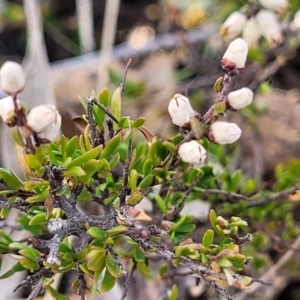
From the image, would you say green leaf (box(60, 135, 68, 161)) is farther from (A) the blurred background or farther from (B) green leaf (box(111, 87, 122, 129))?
(A) the blurred background

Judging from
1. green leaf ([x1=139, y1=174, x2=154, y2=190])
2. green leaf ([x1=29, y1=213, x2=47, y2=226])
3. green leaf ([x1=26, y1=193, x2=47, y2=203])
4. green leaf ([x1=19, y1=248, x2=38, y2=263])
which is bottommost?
green leaf ([x1=19, y1=248, x2=38, y2=263])

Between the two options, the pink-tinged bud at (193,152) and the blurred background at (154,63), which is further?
the blurred background at (154,63)

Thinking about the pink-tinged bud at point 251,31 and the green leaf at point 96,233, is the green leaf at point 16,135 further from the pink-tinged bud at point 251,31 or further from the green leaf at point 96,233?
the pink-tinged bud at point 251,31

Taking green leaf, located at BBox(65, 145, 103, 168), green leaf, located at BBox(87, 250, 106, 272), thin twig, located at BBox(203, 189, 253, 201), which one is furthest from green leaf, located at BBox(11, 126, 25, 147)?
thin twig, located at BBox(203, 189, 253, 201)

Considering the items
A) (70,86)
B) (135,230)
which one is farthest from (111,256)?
(70,86)

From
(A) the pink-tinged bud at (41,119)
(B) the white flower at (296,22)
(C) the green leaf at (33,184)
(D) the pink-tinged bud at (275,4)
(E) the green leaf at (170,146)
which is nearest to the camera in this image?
(A) the pink-tinged bud at (41,119)

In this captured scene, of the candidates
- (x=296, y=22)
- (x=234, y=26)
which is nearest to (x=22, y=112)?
(x=234, y=26)

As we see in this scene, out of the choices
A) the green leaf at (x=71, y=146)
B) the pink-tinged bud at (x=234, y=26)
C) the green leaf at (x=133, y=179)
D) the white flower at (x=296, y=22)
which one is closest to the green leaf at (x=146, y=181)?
the green leaf at (x=133, y=179)
